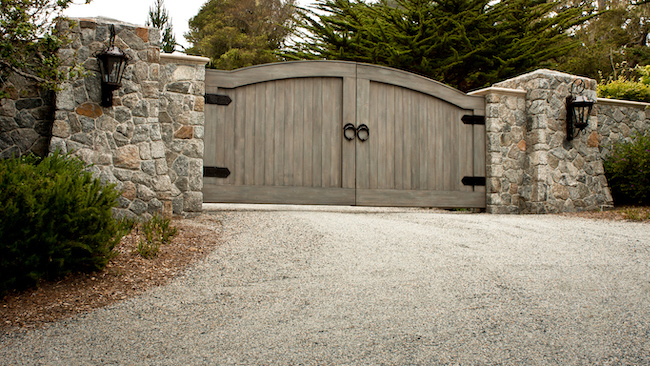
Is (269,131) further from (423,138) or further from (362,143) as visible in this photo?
(423,138)

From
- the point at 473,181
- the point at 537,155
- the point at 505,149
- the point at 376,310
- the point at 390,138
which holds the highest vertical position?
the point at 390,138

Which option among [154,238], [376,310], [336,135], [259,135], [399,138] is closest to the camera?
[376,310]

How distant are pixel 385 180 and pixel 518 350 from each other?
4800mm

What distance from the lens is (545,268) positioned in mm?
3672

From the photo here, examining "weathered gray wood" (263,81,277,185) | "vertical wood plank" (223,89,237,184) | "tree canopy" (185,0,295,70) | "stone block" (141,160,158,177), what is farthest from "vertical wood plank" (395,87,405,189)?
"tree canopy" (185,0,295,70)

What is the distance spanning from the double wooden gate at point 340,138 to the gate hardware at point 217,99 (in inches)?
0.5

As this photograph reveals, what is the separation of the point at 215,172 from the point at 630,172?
6584 mm

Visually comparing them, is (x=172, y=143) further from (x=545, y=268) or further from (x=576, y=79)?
(x=576, y=79)

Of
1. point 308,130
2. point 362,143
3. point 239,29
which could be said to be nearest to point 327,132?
point 308,130

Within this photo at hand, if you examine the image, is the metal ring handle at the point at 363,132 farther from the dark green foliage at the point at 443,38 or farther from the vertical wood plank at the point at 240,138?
the dark green foliage at the point at 443,38

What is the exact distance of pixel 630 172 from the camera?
7.63m

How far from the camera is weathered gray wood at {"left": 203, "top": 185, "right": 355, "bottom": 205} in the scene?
6.18 metres

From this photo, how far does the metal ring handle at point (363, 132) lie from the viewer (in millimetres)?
6812

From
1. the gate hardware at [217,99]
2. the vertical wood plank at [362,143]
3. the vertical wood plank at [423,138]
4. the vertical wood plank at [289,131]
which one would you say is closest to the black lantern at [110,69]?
the gate hardware at [217,99]
